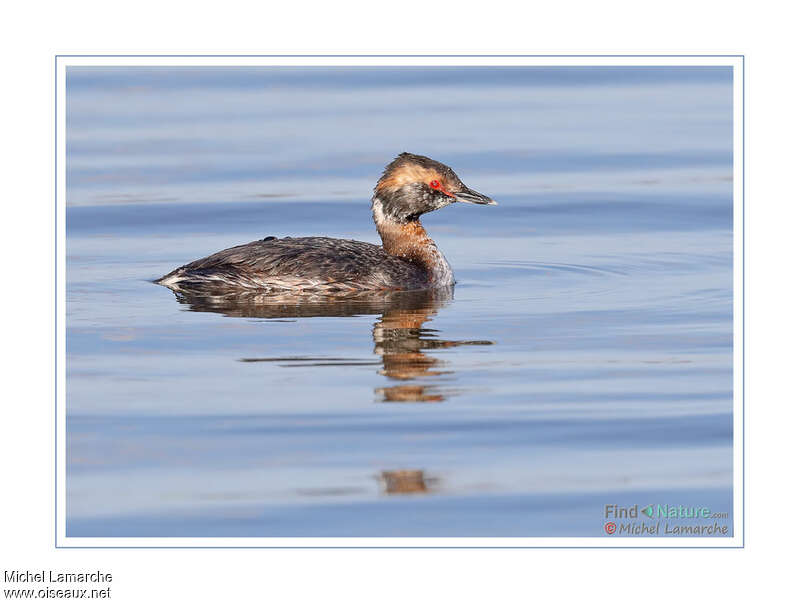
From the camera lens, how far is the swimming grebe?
1148 cm

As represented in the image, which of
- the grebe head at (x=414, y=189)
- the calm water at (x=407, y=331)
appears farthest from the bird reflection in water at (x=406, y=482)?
the grebe head at (x=414, y=189)

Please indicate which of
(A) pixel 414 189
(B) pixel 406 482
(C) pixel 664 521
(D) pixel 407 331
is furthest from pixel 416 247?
(C) pixel 664 521

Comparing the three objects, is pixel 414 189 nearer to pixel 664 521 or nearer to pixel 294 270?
pixel 294 270

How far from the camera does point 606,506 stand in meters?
6.98

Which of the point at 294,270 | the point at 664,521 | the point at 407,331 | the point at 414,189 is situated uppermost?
the point at 414,189

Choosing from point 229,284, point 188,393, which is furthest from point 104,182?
point 188,393

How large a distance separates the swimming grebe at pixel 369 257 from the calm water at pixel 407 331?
0.82ft

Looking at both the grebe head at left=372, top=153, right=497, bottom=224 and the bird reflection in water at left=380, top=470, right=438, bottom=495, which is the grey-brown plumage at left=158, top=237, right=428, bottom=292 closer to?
the grebe head at left=372, top=153, right=497, bottom=224

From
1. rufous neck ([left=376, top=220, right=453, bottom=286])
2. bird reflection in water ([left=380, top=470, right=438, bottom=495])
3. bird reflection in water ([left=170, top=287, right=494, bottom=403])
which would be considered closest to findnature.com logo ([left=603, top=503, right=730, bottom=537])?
bird reflection in water ([left=380, top=470, right=438, bottom=495])

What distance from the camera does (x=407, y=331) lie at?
402 inches

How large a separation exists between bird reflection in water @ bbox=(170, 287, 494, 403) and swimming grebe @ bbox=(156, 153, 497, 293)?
0.32 feet

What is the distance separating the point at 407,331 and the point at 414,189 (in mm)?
2277

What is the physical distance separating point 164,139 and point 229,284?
23.7ft

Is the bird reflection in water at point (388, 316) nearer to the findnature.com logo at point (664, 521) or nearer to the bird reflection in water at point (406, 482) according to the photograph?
the bird reflection in water at point (406, 482)
